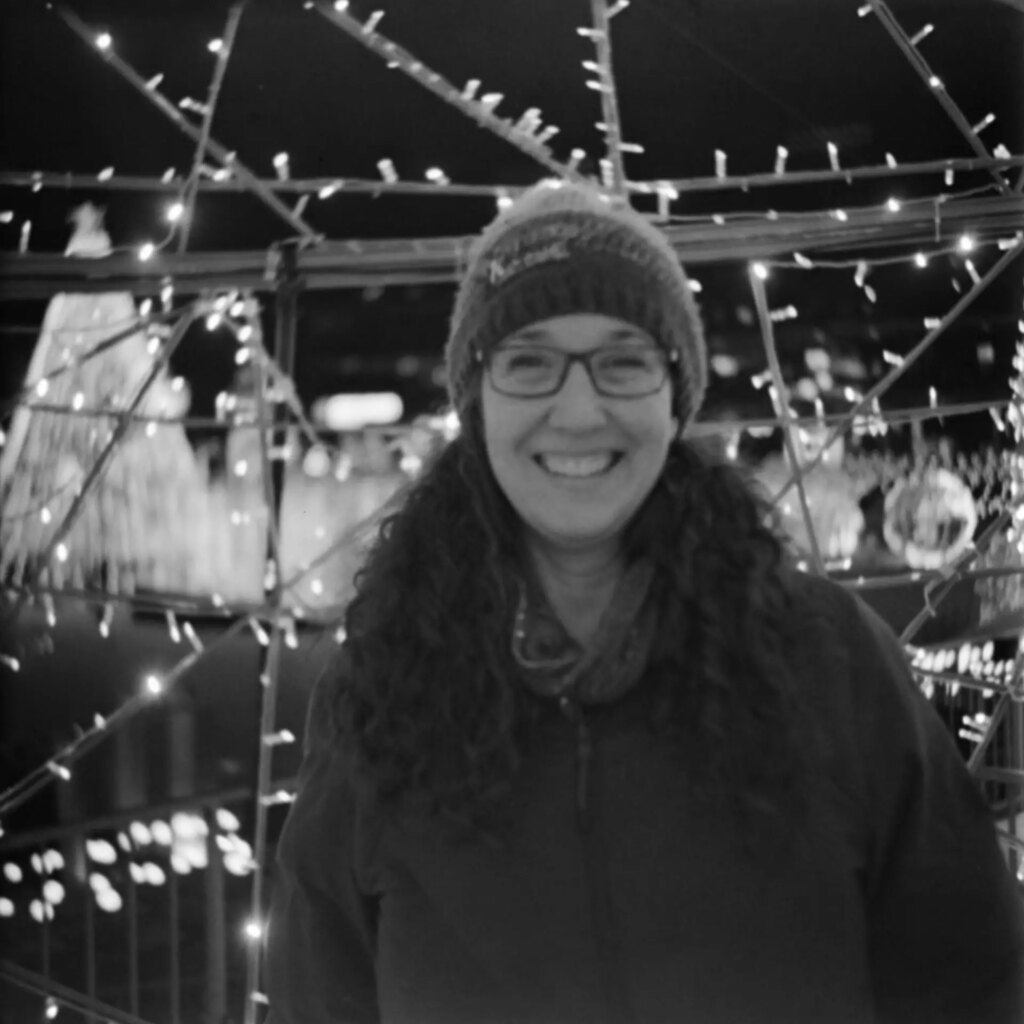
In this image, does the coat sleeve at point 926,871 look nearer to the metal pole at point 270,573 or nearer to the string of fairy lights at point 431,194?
the string of fairy lights at point 431,194

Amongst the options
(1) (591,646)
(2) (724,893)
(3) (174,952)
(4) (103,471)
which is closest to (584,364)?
(1) (591,646)

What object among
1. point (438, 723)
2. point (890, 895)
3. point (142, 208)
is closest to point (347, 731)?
point (438, 723)

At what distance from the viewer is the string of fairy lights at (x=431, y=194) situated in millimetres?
1630

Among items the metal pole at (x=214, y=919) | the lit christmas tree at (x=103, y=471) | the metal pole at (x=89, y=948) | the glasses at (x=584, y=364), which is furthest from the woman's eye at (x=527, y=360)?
the metal pole at (x=89, y=948)

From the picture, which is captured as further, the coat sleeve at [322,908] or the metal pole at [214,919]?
the metal pole at [214,919]

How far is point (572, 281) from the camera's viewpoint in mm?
924

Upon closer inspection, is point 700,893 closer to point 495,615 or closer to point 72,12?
point 495,615

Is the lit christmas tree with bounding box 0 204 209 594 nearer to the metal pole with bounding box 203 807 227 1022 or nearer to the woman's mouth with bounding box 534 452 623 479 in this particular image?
the metal pole with bounding box 203 807 227 1022

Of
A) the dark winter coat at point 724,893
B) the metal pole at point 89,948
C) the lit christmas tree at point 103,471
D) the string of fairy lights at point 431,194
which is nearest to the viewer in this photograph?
the dark winter coat at point 724,893

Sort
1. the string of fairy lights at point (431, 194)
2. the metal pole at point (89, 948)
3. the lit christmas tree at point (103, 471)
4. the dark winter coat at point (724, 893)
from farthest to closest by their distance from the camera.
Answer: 1. the metal pole at point (89, 948)
2. the lit christmas tree at point (103, 471)
3. the string of fairy lights at point (431, 194)
4. the dark winter coat at point (724, 893)

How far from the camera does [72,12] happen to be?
5.37ft

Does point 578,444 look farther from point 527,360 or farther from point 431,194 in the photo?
point 431,194

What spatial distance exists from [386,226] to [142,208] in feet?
1.17

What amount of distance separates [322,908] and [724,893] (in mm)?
323
